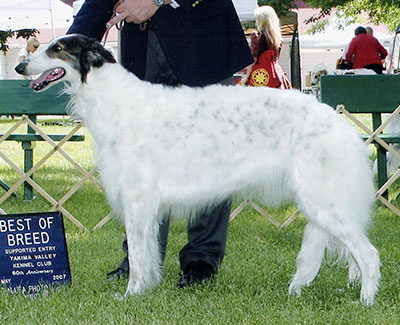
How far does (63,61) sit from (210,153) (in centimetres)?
96

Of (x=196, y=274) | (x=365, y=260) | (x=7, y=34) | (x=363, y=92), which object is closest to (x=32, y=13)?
(x=7, y=34)

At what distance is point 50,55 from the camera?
11.3 ft

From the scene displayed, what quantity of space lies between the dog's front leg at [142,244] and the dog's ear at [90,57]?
0.80 m

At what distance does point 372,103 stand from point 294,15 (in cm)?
1024

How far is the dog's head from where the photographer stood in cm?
344

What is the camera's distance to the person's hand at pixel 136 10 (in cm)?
357

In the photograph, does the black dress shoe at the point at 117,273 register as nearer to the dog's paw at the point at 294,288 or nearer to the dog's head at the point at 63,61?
the dog's paw at the point at 294,288

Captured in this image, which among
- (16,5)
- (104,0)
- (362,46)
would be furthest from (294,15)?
(104,0)

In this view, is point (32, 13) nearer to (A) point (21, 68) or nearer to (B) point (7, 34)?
(B) point (7, 34)

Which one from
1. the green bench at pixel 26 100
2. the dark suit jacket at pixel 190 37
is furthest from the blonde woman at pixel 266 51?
the dark suit jacket at pixel 190 37

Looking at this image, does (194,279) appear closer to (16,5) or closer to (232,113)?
(232,113)

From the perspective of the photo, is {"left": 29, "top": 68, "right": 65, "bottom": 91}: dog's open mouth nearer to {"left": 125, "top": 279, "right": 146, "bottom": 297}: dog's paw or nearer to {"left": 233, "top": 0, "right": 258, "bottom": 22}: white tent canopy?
{"left": 125, "top": 279, "right": 146, "bottom": 297}: dog's paw

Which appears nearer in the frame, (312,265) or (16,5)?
(312,265)

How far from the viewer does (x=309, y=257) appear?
11.9ft
